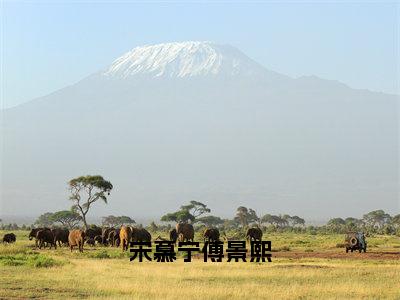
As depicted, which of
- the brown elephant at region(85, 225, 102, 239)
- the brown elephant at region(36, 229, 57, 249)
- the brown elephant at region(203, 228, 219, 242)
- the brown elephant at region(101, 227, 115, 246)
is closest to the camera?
the brown elephant at region(36, 229, 57, 249)

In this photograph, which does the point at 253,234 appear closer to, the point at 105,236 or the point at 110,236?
the point at 110,236

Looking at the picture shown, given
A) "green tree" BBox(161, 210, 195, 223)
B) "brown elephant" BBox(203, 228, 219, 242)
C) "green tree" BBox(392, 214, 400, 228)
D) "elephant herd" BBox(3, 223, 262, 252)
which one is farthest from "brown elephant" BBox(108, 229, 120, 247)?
"green tree" BBox(392, 214, 400, 228)

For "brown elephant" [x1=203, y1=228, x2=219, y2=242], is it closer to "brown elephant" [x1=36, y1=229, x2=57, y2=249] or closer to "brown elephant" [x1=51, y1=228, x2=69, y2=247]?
"brown elephant" [x1=51, y1=228, x2=69, y2=247]

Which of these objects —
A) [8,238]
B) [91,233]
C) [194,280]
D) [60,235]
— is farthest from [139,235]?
[194,280]

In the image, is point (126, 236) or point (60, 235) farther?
point (60, 235)

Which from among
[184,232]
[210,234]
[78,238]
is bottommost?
[78,238]

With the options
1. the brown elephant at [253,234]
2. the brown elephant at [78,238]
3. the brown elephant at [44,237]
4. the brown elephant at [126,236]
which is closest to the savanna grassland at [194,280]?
the brown elephant at [78,238]

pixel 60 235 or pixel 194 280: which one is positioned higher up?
pixel 60 235

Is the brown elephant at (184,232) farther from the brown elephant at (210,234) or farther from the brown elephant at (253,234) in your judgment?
the brown elephant at (253,234)

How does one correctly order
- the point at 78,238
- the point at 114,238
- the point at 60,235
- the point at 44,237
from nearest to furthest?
the point at 78,238
the point at 44,237
the point at 60,235
the point at 114,238

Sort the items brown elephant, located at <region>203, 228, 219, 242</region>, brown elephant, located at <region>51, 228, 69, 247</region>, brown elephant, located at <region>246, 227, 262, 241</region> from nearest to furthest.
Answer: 1. brown elephant, located at <region>51, 228, 69, 247</region>
2. brown elephant, located at <region>203, 228, 219, 242</region>
3. brown elephant, located at <region>246, 227, 262, 241</region>

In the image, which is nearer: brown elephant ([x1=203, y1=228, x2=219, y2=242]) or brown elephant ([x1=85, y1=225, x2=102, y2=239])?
brown elephant ([x1=203, y1=228, x2=219, y2=242])

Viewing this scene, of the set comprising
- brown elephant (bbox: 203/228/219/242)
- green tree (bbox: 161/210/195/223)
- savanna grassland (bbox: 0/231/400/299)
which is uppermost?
green tree (bbox: 161/210/195/223)

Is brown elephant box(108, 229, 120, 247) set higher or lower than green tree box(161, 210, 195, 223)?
lower
